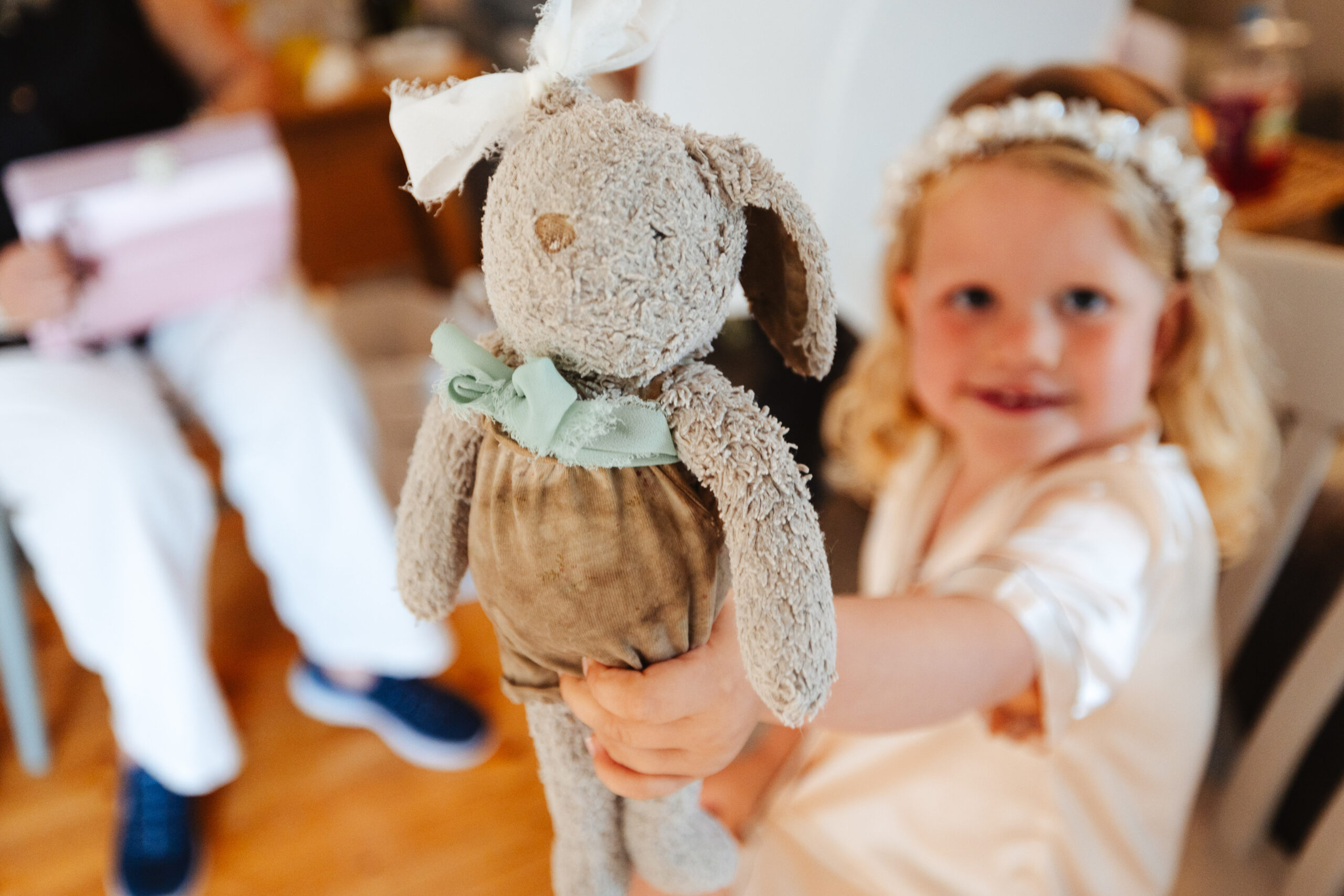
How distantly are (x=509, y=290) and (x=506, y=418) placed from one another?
4 centimetres

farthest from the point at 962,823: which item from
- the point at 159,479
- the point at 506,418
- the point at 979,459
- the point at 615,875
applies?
the point at 159,479

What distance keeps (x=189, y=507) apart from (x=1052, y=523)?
2.63ft

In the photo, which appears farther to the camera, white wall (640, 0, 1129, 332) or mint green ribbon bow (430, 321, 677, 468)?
white wall (640, 0, 1129, 332)

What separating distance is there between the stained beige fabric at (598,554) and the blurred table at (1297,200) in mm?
1016

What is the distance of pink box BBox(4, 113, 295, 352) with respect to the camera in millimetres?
703

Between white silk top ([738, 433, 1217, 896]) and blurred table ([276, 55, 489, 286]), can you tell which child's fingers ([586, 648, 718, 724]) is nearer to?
white silk top ([738, 433, 1217, 896])

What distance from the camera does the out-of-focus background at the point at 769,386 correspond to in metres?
0.40

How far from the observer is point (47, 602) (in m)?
0.93

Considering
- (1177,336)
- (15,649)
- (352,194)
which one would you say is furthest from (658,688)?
(352,194)

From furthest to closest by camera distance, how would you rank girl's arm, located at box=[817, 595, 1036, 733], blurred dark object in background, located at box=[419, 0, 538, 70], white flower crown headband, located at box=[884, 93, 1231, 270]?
blurred dark object in background, located at box=[419, 0, 538, 70] → white flower crown headband, located at box=[884, 93, 1231, 270] → girl's arm, located at box=[817, 595, 1036, 733]

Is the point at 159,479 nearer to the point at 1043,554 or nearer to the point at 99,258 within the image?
the point at 99,258

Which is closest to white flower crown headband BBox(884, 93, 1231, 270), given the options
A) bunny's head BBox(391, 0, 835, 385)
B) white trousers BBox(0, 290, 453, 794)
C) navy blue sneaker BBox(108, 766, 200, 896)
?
bunny's head BBox(391, 0, 835, 385)

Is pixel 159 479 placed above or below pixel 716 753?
below

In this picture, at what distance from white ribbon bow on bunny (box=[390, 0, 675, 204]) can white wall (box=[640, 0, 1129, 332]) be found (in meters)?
0.19
